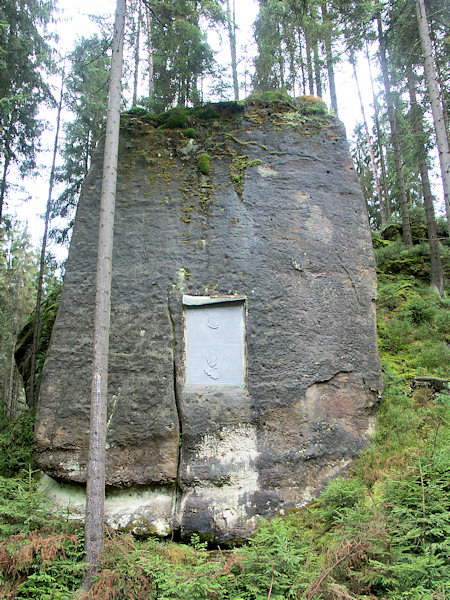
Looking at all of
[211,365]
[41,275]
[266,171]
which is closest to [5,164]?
[41,275]

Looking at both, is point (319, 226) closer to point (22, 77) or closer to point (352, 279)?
point (352, 279)

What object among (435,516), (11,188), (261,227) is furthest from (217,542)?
(11,188)

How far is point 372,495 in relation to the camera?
5230 millimetres

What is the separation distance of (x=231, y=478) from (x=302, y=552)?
1.58m

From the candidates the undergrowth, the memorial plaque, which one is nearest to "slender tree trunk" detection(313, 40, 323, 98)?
the memorial plaque

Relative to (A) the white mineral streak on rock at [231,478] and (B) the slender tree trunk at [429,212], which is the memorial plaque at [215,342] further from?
(B) the slender tree trunk at [429,212]

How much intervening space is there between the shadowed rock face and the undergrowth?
57 centimetres

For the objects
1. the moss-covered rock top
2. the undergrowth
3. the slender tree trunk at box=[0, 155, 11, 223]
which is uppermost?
the slender tree trunk at box=[0, 155, 11, 223]

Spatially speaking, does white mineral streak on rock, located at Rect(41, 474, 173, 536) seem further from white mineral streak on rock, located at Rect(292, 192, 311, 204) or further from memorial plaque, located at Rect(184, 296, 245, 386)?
white mineral streak on rock, located at Rect(292, 192, 311, 204)

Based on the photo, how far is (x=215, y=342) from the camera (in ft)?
20.9

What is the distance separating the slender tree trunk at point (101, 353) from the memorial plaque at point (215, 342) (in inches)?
62.9

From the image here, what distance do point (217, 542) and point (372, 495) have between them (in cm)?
205

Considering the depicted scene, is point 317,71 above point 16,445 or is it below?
above

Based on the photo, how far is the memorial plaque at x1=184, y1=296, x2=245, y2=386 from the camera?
20.5ft
